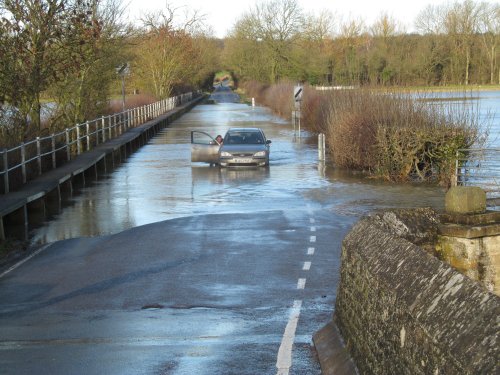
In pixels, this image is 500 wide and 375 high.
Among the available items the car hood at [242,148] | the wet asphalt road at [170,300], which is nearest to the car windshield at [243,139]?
the car hood at [242,148]

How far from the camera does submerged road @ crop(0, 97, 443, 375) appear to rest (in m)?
7.80

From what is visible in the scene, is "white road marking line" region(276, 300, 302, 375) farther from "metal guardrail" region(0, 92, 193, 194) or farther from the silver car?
the silver car

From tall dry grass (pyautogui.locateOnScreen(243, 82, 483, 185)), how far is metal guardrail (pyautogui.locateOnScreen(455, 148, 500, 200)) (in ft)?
1.18

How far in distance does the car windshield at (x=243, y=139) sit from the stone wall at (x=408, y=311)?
72.7ft

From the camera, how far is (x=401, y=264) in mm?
5438

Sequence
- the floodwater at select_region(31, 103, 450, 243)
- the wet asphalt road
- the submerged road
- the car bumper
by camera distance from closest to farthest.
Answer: the wet asphalt road < the submerged road < the floodwater at select_region(31, 103, 450, 243) < the car bumper

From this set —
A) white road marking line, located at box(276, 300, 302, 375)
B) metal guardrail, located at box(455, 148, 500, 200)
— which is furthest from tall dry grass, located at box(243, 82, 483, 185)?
white road marking line, located at box(276, 300, 302, 375)

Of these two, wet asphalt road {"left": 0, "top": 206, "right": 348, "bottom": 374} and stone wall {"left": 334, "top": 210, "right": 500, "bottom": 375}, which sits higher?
stone wall {"left": 334, "top": 210, "right": 500, "bottom": 375}

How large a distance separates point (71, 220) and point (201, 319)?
9227 millimetres

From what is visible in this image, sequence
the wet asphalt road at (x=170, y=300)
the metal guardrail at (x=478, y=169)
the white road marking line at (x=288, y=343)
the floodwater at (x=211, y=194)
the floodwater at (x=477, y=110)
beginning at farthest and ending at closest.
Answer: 1. the floodwater at (x=477, y=110)
2. the metal guardrail at (x=478, y=169)
3. the floodwater at (x=211, y=194)
4. the wet asphalt road at (x=170, y=300)
5. the white road marking line at (x=288, y=343)

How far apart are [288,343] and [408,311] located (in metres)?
3.45

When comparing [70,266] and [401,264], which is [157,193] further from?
[401,264]

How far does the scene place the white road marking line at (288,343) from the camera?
7297 millimetres

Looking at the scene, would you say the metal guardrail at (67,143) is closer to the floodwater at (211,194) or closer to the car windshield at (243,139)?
the floodwater at (211,194)
